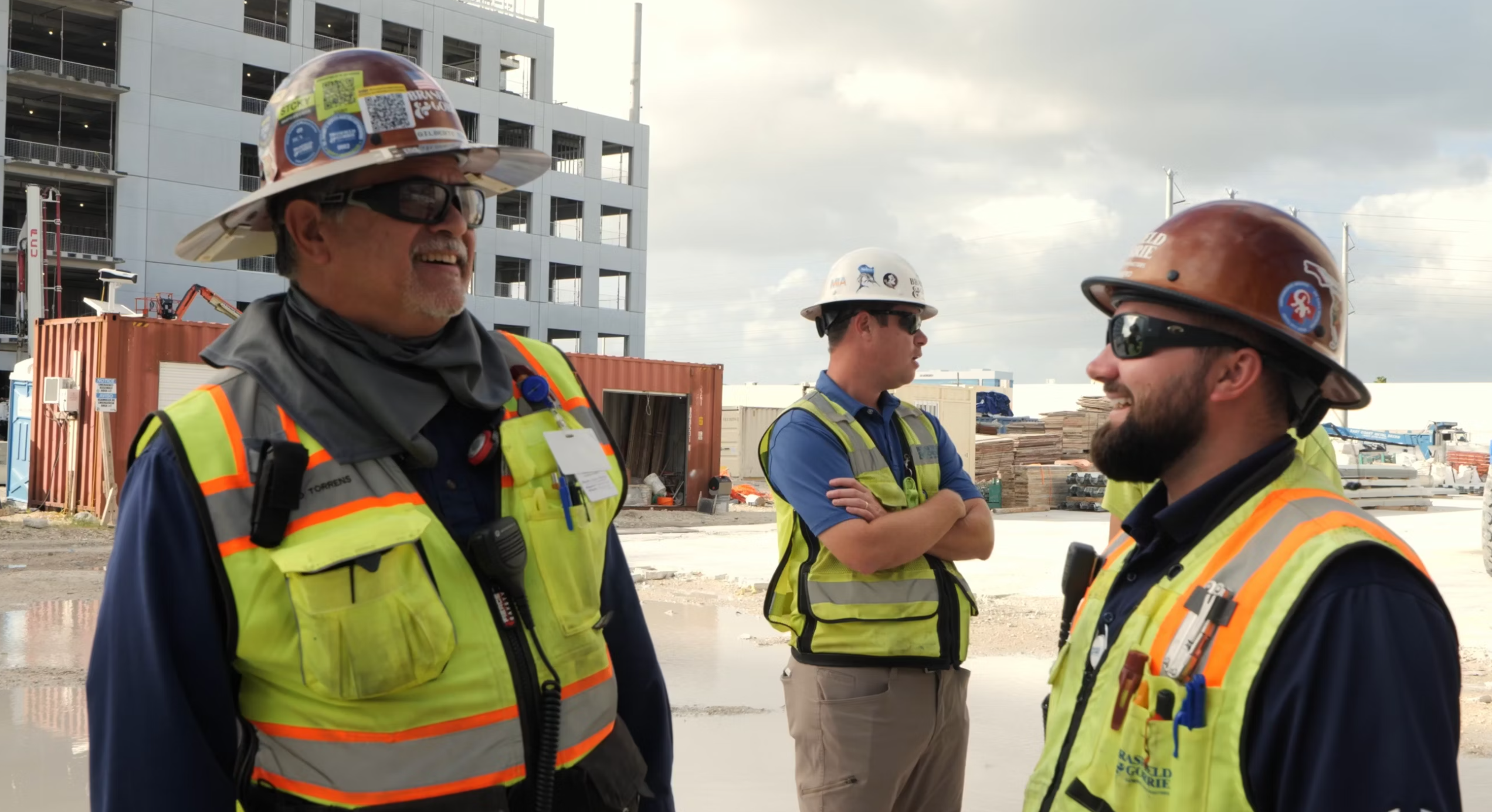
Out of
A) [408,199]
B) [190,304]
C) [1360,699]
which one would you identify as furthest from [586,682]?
[190,304]

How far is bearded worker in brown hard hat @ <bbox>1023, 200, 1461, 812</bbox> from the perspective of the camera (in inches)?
60.8

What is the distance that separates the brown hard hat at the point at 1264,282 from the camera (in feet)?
6.42

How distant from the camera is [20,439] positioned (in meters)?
19.5

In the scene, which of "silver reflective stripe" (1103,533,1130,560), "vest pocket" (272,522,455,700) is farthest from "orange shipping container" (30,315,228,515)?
"silver reflective stripe" (1103,533,1130,560)

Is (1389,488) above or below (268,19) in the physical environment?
below

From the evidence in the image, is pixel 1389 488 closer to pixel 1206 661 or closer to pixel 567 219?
pixel 1206 661

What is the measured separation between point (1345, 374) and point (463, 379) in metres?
1.57

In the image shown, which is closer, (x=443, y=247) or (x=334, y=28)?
(x=443, y=247)

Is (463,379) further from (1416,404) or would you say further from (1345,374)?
(1416,404)

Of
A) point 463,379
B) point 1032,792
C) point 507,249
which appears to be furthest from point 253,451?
point 507,249

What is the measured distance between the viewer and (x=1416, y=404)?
49.3 meters

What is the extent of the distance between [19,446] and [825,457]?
19.8 m

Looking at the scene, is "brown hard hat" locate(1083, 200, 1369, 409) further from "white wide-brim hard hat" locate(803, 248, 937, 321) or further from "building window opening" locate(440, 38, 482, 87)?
"building window opening" locate(440, 38, 482, 87)

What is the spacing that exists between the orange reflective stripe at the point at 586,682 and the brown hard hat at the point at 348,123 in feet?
3.44
